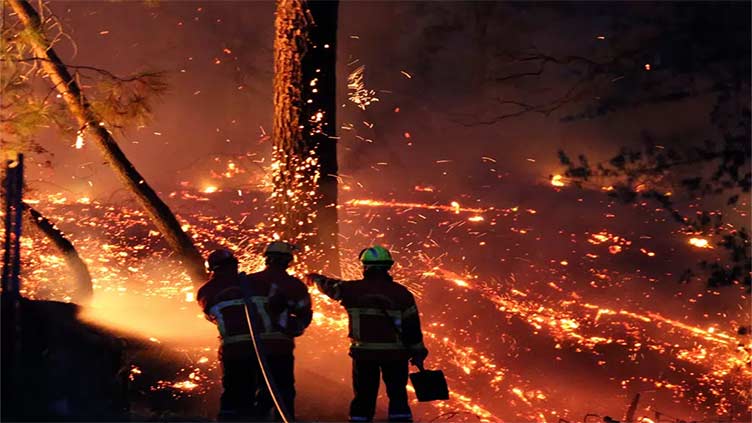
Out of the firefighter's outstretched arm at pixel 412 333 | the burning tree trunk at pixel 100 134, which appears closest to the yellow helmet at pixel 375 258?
the firefighter's outstretched arm at pixel 412 333

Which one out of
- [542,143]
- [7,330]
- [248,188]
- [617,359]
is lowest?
[617,359]

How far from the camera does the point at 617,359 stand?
11000 mm

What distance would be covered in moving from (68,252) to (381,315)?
534 centimetres

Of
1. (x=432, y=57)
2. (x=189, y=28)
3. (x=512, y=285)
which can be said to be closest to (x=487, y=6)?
(x=432, y=57)

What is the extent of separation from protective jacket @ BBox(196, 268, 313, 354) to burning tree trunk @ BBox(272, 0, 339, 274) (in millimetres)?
3540

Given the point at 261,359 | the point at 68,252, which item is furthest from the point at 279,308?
the point at 68,252

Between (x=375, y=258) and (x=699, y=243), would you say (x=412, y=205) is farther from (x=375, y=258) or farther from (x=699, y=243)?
(x=375, y=258)

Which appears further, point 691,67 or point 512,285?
point 512,285

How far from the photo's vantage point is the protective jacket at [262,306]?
6305 millimetres

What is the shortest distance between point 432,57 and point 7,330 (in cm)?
2071

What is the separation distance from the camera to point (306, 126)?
9742 millimetres

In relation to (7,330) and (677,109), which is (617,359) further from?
(677,109)

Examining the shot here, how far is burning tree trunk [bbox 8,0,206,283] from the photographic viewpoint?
880 centimetres

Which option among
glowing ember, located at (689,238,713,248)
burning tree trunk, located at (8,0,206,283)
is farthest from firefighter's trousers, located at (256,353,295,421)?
glowing ember, located at (689,238,713,248)
